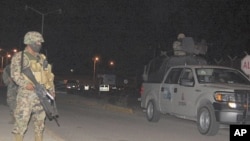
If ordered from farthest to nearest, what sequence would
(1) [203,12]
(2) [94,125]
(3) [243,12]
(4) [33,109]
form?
1. (1) [203,12]
2. (3) [243,12]
3. (2) [94,125]
4. (4) [33,109]

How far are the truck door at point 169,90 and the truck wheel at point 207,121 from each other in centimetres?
165

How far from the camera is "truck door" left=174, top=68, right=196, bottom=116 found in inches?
485

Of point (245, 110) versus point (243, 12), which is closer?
point (245, 110)

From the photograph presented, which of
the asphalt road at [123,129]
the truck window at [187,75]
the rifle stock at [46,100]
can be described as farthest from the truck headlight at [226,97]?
the rifle stock at [46,100]

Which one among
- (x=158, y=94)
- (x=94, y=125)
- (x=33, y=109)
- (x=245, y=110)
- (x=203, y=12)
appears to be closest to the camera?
(x=33, y=109)

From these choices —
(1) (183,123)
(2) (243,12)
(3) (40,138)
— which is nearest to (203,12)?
(2) (243,12)

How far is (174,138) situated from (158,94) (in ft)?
11.1

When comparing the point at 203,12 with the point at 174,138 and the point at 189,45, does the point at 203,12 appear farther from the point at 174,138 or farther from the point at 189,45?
the point at 174,138

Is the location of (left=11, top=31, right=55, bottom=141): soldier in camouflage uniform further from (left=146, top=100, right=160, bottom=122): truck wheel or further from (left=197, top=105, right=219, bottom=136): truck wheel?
(left=146, top=100, right=160, bottom=122): truck wheel

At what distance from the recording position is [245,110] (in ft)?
36.2

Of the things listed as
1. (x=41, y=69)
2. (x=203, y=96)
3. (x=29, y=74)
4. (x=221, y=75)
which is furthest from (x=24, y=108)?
(x=221, y=75)

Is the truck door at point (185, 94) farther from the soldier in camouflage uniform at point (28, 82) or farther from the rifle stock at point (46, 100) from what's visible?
the soldier in camouflage uniform at point (28, 82)

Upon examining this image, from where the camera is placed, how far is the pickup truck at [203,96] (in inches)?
435

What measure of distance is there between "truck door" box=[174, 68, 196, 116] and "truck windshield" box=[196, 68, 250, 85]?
34 centimetres
